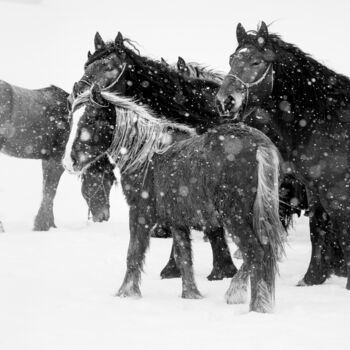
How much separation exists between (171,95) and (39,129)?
4.63 meters

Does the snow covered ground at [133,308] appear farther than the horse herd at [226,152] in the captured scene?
No

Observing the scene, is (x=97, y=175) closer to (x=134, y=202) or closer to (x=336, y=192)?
(x=134, y=202)

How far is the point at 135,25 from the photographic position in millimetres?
49188

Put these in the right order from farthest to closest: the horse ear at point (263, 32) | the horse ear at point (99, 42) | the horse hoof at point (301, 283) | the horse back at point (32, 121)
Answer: the horse back at point (32, 121), the horse ear at point (99, 42), the horse hoof at point (301, 283), the horse ear at point (263, 32)

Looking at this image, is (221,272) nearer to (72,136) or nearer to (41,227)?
(72,136)

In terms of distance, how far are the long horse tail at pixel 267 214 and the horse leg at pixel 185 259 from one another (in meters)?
0.91

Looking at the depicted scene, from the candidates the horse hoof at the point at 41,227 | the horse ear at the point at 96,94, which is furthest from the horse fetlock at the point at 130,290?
the horse hoof at the point at 41,227

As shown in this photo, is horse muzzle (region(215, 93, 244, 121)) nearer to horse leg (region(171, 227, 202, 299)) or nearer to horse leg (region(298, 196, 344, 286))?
horse leg (region(171, 227, 202, 299))

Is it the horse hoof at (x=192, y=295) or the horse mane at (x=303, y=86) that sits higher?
the horse mane at (x=303, y=86)

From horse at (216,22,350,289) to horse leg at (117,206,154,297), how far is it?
4.51 ft

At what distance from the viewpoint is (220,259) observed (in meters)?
6.84

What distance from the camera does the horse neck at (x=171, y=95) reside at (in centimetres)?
708

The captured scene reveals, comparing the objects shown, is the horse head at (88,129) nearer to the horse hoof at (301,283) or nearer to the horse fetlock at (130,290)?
the horse fetlock at (130,290)

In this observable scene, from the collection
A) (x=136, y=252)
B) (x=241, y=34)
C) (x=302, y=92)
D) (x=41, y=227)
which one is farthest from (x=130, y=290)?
(x=41, y=227)
